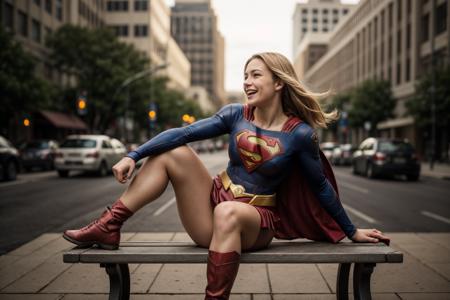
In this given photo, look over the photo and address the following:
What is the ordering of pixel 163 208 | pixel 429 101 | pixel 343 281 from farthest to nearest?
pixel 429 101, pixel 163 208, pixel 343 281

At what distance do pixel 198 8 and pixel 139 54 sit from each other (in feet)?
460

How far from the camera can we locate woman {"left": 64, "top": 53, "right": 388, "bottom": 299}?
2908mm

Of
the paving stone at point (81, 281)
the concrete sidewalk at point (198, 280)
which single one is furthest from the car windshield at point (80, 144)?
the paving stone at point (81, 281)

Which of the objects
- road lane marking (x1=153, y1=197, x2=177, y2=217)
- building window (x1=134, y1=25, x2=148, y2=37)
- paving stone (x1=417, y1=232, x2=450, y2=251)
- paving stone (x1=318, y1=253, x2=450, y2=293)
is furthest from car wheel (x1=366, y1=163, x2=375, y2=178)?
building window (x1=134, y1=25, x2=148, y2=37)

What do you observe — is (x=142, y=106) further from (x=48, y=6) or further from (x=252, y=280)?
(x=252, y=280)

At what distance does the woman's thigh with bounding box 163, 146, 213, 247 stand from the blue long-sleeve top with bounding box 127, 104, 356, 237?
4.1 inches

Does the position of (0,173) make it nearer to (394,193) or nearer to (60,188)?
(60,188)

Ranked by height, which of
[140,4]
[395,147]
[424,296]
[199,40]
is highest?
[199,40]

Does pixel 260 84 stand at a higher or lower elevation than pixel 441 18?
lower

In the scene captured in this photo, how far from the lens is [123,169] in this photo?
2.93 metres

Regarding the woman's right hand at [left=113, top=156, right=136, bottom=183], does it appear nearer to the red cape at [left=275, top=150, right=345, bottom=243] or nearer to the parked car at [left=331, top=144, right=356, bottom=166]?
the red cape at [left=275, top=150, right=345, bottom=243]

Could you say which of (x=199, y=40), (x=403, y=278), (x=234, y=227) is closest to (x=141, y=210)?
(x=403, y=278)

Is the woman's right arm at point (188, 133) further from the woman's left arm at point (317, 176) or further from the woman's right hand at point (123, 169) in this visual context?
the woman's left arm at point (317, 176)

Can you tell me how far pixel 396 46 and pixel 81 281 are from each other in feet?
153
